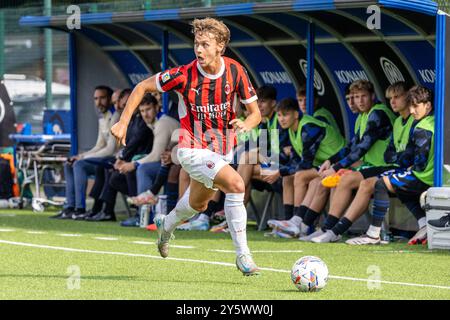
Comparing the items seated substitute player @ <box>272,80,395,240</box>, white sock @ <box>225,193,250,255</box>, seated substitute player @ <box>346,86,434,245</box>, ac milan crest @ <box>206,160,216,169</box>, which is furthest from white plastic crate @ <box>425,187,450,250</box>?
ac milan crest @ <box>206,160,216,169</box>

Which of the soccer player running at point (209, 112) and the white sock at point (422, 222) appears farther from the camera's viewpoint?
the white sock at point (422, 222)

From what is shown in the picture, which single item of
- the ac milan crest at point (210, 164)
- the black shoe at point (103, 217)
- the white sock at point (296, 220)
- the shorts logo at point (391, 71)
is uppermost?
the shorts logo at point (391, 71)

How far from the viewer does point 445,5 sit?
11.7 meters

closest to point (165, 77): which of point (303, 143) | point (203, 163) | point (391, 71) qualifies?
point (203, 163)

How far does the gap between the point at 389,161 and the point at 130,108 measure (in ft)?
12.8

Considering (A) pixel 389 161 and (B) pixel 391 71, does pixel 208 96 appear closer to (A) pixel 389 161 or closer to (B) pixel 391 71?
(A) pixel 389 161

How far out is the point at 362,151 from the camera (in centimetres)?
1184

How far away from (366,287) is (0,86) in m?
9.74

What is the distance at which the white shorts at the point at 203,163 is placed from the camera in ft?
28.4

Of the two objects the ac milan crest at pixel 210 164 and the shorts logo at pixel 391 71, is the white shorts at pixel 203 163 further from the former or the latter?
the shorts logo at pixel 391 71

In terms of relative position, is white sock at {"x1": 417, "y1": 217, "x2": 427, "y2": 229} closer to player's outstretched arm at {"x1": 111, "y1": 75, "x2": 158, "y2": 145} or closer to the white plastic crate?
the white plastic crate

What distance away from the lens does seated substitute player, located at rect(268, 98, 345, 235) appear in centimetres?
1248

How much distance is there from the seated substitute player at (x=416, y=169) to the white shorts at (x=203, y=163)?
289 cm

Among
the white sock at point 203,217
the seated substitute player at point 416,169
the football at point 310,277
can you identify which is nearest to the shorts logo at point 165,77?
the football at point 310,277
